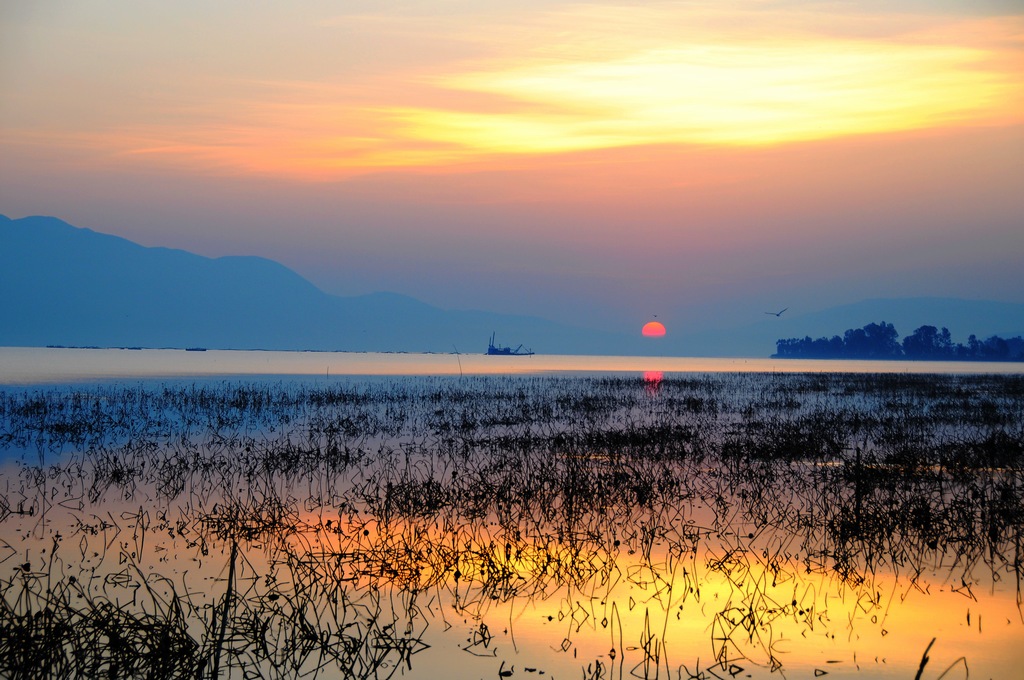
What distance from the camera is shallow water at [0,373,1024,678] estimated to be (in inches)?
321

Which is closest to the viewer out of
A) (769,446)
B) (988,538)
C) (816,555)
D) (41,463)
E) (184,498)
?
(816,555)

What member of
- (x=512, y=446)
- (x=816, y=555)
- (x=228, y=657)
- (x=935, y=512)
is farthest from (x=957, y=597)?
(x=512, y=446)

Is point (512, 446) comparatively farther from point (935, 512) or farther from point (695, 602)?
point (695, 602)

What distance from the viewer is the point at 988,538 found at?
42.5ft

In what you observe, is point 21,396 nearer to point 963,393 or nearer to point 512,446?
point 512,446

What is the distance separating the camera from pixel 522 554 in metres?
11.8

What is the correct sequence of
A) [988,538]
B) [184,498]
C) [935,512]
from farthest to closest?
[184,498], [935,512], [988,538]

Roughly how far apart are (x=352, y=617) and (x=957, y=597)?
259 inches

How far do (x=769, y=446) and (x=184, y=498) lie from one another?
45.2 feet

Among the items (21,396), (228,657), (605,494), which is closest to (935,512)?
(605,494)

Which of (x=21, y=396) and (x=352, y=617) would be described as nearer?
(x=352, y=617)

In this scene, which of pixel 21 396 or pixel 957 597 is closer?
pixel 957 597

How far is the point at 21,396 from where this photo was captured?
137 feet

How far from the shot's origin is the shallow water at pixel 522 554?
8164mm
